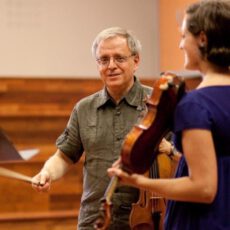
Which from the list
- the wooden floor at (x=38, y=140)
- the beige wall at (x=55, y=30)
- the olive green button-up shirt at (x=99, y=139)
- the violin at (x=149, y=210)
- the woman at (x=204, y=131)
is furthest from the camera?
the beige wall at (x=55, y=30)

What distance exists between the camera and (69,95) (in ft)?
12.5

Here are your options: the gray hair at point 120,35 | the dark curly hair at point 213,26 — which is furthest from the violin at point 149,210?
the dark curly hair at point 213,26

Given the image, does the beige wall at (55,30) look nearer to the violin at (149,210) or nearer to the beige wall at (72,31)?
the beige wall at (72,31)

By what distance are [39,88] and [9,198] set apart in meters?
0.80

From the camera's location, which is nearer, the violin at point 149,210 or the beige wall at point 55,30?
the violin at point 149,210

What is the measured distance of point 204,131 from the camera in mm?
1261

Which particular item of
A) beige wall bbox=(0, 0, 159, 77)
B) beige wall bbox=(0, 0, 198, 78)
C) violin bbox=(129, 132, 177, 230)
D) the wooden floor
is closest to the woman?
violin bbox=(129, 132, 177, 230)

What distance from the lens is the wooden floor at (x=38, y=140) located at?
137 inches

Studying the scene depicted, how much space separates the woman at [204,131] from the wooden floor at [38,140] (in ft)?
7.31

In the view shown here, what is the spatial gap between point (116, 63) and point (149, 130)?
84 centimetres

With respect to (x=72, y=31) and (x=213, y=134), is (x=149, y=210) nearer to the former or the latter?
(x=213, y=134)

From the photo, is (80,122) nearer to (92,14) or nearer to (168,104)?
(168,104)

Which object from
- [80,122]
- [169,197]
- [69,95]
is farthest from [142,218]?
[69,95]

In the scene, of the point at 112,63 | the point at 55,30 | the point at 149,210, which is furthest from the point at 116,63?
the point at 55,30
